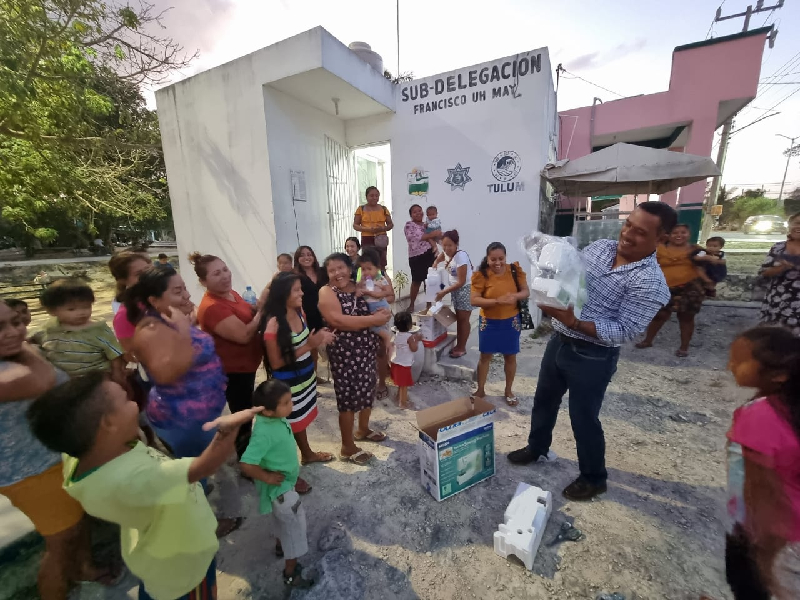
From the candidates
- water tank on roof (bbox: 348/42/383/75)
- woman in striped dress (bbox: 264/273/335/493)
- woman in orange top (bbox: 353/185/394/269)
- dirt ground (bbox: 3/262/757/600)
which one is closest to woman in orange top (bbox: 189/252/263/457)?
woman in striped dress (bbox: 264/273/335/493)

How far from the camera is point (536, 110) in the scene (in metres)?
5.64

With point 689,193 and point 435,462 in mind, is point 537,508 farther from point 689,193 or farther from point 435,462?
point 689,193

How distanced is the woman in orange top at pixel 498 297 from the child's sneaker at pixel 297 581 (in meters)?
2.41

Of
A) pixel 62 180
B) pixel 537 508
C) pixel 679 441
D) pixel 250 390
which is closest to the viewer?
pixel 537 508

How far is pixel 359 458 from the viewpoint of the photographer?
2.81 m

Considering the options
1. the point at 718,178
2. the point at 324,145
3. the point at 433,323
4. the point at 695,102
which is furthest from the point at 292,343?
the point at 718,178

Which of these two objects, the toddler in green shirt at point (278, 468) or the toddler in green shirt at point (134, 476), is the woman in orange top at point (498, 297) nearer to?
the toddler in green shirt at point (278, 468)

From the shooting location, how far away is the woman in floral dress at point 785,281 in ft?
10.1

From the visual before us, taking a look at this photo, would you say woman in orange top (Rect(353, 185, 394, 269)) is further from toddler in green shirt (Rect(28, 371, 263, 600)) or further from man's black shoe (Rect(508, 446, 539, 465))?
toddler in green shirt (Rect(28, 371, 263, 600))

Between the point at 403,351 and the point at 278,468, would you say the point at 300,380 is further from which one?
the point at 403,351

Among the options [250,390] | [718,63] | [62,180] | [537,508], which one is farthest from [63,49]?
[718,63]

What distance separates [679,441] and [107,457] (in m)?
4.12

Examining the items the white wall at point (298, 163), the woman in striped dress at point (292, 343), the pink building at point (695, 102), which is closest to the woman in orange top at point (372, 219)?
the white wall at point (298, 163)

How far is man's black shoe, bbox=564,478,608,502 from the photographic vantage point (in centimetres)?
234
